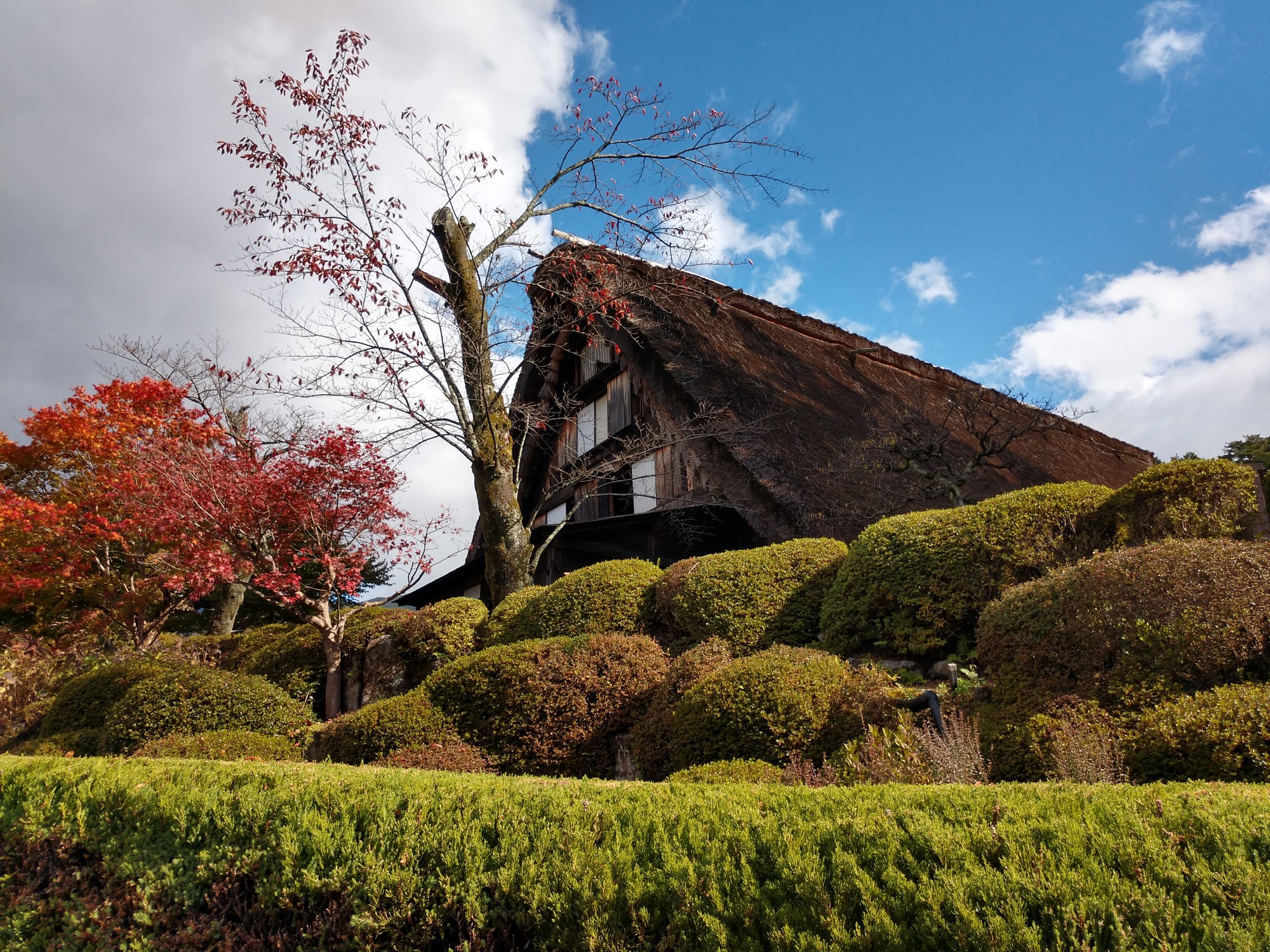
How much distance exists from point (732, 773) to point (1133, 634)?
2354 mm

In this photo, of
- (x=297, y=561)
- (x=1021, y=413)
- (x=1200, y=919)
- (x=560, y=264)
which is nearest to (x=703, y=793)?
(x=1200, y=919)

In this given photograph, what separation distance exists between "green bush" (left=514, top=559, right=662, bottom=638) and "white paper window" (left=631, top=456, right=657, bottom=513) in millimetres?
4734

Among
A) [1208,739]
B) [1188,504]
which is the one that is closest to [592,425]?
[1188,504]

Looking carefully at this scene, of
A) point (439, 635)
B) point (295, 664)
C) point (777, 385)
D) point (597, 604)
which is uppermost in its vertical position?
point (777, 385)

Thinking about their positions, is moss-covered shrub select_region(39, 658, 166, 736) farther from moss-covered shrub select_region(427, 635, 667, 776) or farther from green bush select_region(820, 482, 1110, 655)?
green bush select_region(820, 482, 1110, 655)

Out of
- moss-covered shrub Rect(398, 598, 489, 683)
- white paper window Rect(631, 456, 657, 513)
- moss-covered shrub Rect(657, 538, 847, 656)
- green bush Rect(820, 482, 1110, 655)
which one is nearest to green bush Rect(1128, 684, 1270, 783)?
green bush Rect(820, 482, 1110, 655)

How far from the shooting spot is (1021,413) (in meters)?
15.3

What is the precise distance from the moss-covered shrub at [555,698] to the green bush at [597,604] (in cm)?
77

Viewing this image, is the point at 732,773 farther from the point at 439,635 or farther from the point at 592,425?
the point at 592,425

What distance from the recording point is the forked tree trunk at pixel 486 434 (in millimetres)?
10273

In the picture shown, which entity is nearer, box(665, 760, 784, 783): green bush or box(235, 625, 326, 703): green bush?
box(665, 760, 784, 783): green bush

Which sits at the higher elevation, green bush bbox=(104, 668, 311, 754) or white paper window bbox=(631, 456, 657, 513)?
white paper window bbox=(631, 456, 657, 513)

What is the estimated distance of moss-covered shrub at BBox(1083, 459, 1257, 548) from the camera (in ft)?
16.9

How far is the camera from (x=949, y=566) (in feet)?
19.6
